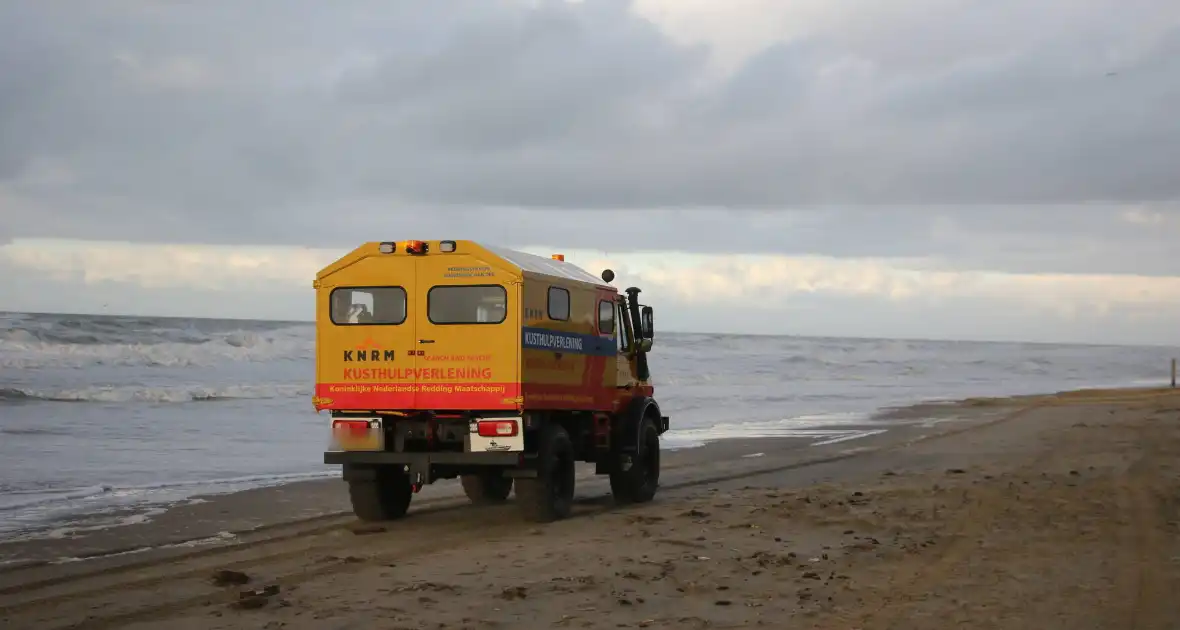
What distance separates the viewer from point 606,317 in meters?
14.9

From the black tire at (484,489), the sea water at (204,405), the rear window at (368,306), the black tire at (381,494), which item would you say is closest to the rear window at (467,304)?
the rear window at (368,306)

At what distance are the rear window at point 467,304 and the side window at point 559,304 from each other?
0.92 meters

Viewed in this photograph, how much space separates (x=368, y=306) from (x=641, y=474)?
4173mm

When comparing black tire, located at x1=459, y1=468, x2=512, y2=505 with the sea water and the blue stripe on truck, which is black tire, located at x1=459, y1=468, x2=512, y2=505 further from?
the sea water

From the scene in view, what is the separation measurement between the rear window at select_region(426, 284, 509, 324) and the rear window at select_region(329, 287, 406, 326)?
330 millimetres

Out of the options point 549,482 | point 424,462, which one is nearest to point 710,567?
point 549,482

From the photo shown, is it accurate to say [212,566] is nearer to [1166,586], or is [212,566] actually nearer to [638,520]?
[638,520]

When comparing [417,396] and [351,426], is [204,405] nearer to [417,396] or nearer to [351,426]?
[351,426]

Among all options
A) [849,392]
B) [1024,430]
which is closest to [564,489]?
[1024,430]

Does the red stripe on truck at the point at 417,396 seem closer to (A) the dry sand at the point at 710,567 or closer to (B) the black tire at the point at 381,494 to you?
(B) the black tire at the point at 381,494

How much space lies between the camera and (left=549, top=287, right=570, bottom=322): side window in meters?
13.3

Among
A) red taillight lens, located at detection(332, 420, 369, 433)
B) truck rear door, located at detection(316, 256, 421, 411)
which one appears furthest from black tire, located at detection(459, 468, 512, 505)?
truck rear door, located at detection(316, 256, 421, 411)

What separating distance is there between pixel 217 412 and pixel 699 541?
2007 centimetres

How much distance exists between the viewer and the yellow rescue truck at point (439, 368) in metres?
12.5
